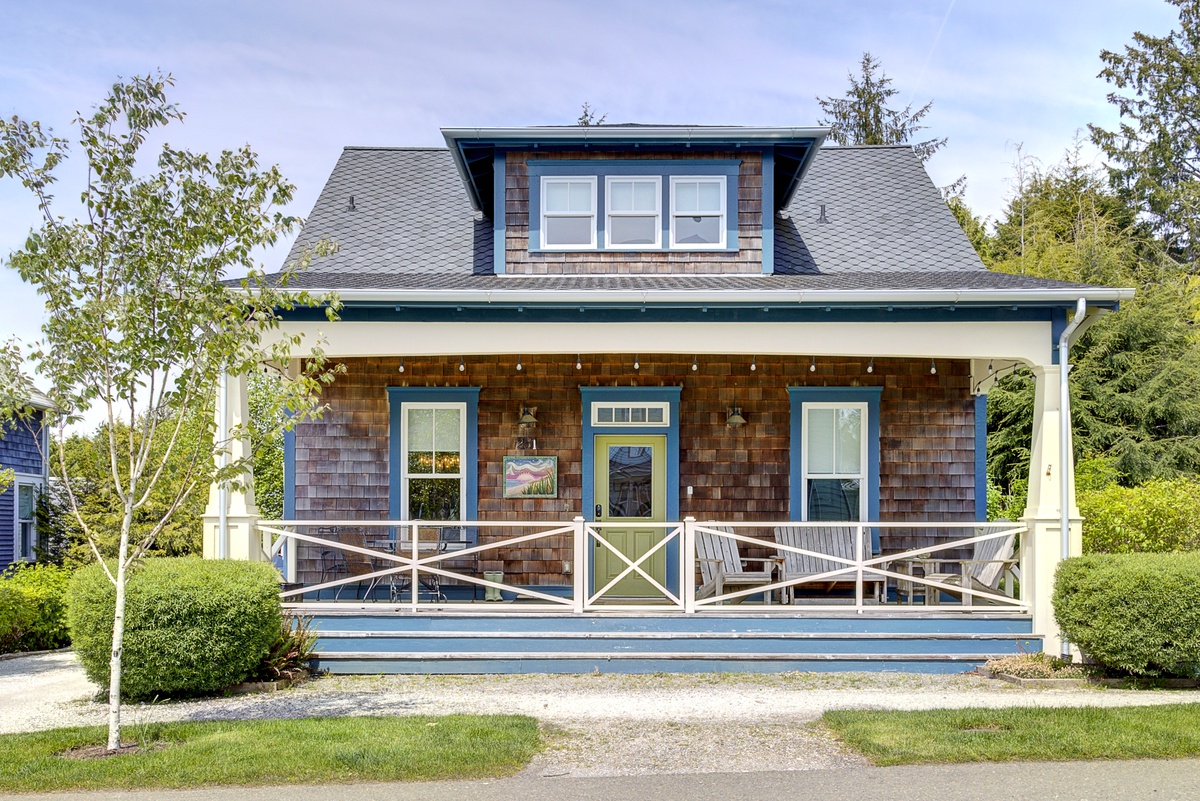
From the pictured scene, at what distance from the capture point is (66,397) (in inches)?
262

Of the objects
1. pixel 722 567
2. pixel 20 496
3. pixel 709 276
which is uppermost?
pixel 709 276

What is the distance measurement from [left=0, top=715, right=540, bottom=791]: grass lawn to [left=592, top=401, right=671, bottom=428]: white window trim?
5.18 meters

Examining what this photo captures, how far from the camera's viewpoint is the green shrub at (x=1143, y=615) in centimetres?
847

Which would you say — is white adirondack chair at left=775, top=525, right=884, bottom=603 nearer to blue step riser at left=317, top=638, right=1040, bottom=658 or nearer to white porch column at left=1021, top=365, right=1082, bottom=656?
blue step riser at left=317, top=638, right=1040, bottom=658

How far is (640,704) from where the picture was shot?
8211 mm

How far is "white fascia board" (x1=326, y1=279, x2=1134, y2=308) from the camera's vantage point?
9727mm

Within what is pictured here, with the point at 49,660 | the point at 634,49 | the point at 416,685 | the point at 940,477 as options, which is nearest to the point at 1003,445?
the point at 940,477

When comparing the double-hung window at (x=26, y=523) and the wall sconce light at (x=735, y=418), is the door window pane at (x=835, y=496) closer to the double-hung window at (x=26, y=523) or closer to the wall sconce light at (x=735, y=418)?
the wall sconce light at (x=735, y=418)

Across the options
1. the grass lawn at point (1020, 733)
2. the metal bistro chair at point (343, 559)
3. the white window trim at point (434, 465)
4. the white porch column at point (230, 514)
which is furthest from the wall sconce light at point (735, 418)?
the white porch column at point (230, 514)

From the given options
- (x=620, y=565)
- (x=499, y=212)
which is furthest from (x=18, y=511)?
(x=620, y=565)

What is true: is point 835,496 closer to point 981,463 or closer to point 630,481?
point 981,463

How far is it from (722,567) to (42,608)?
817cm

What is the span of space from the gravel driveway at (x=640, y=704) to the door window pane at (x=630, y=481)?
296 cm

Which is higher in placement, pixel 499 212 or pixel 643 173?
pixel 643 173
